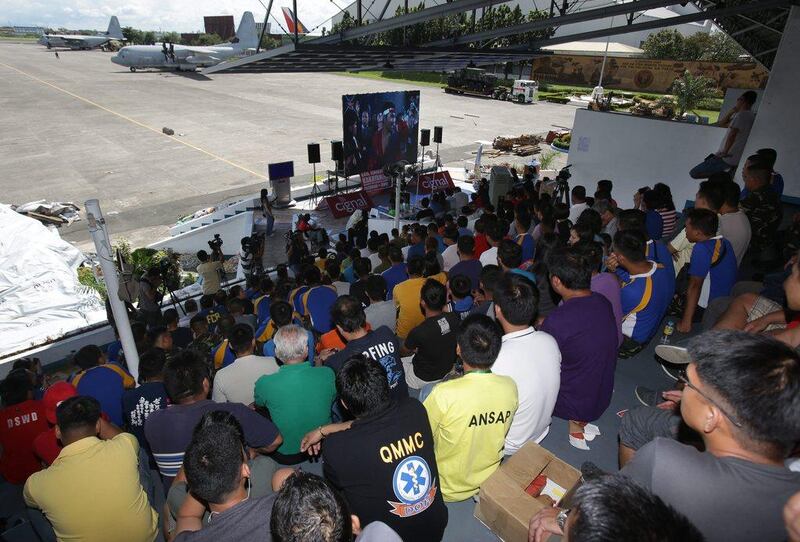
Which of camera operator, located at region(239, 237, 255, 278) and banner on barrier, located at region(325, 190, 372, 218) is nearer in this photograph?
camera operator, located at region(239, 237, 255, 278)

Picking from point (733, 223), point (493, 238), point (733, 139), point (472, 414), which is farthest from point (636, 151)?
point (472, 414)

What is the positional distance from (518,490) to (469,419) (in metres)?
0.68

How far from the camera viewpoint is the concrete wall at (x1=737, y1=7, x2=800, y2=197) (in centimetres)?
1015

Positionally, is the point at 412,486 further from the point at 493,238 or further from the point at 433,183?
the point at 433,183

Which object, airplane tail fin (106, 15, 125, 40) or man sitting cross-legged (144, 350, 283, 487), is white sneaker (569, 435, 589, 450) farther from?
airplane tail fin (106, 15, 125, 40)

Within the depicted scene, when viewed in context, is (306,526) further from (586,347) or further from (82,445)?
(586,347)

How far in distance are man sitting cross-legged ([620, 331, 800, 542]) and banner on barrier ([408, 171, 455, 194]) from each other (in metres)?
17.1

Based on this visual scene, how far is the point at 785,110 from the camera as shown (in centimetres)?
1030

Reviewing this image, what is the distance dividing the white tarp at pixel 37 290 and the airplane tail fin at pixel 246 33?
187 ft

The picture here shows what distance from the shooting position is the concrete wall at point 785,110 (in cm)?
1015

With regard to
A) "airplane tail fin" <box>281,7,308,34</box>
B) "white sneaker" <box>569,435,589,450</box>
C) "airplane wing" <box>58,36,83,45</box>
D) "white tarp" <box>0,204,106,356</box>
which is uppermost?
"airplane wing" <box>58,36,83,45</box>

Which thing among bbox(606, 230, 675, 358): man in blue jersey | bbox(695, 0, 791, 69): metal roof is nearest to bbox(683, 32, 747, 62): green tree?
bbox(695, 0, 791, 69): metal roof

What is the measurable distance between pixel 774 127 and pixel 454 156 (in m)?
16.7

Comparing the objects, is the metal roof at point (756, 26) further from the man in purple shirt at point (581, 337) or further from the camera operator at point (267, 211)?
the camera operator at point (267, 211)
